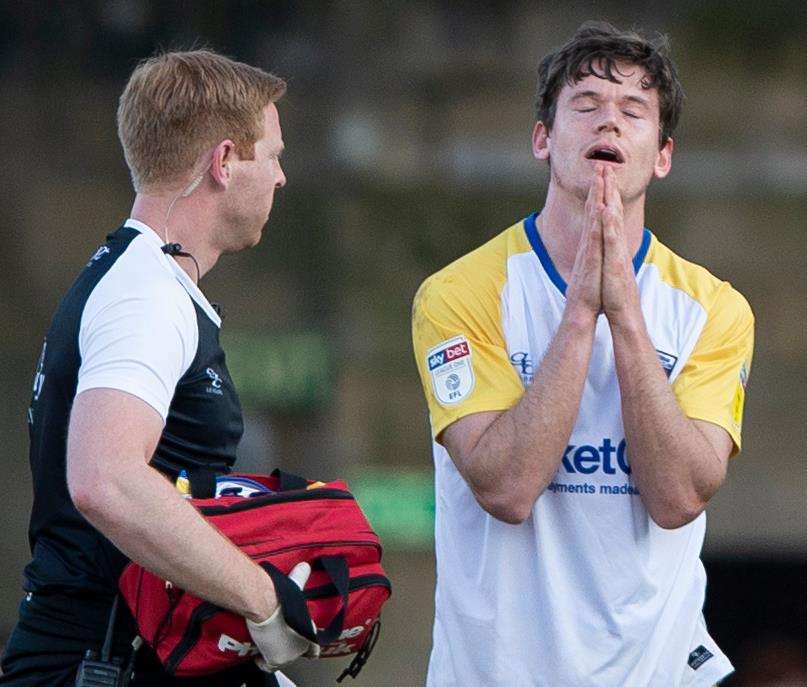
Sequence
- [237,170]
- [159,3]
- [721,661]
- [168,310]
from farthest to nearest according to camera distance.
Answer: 1. [159,3]
2. [721,661]
3. [237,170]
4. [168,310]

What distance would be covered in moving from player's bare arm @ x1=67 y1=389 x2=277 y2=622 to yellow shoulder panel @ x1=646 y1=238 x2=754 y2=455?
3.78ft

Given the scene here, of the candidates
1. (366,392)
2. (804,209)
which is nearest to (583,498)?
(366,392)

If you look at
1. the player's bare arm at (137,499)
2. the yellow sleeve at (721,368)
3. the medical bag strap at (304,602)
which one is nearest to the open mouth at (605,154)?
the yellow sleeve at (721,368)

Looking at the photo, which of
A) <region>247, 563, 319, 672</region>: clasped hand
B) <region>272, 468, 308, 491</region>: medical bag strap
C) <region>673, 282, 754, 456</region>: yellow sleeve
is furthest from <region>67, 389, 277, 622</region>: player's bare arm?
<region>673, 282, 754, 456</region>: yellow sleeve

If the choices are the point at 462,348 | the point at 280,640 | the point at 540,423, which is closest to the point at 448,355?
the point at 462,348

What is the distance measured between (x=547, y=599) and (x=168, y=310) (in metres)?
1.06

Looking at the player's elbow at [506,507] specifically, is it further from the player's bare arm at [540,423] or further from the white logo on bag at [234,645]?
the white logo on bag at [234,645]

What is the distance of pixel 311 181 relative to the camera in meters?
6.45

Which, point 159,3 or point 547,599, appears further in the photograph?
point 159,3

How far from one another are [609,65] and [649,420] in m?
0.86

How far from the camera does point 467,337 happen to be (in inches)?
134

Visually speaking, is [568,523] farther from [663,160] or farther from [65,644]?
[65,644]

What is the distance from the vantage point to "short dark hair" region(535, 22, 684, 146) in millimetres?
3512

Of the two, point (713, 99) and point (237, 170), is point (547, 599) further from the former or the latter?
point (713, 99)
